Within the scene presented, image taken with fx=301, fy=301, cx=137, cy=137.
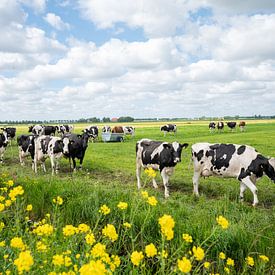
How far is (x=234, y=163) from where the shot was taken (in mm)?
9445

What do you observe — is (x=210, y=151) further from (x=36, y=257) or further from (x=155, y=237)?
(x=36, y=257)

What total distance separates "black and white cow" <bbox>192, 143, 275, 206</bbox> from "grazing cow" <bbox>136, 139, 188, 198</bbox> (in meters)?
0.68

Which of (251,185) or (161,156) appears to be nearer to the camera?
(251,185)

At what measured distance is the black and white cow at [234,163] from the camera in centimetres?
914

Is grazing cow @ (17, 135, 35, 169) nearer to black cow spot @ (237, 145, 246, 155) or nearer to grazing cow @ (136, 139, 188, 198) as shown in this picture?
grazing cow @ (136, 139, 188, 198)

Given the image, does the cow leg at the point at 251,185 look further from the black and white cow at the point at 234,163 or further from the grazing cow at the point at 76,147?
the grazing cow at the point at 76,147

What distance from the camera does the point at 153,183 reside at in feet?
36.3

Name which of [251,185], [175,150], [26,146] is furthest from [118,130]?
[251,185]

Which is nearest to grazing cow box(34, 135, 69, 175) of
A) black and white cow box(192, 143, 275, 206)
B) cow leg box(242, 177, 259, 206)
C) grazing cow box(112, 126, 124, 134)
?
black and white cow box(192, 143, 275, 206)

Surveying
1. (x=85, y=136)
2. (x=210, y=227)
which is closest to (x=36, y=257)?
(x=210, y=227)

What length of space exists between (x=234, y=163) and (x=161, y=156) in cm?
250

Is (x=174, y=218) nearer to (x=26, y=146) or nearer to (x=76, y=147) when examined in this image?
(x=76, y=147)

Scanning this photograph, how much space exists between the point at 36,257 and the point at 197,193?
7263 mm

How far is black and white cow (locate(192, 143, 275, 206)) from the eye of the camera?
9141 millimetres
